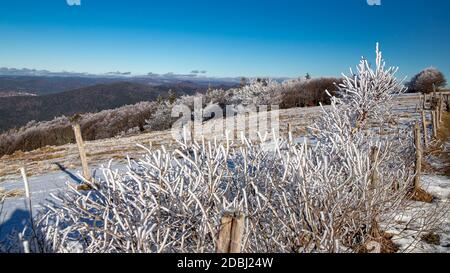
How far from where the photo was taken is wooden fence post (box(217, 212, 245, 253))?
103 inches

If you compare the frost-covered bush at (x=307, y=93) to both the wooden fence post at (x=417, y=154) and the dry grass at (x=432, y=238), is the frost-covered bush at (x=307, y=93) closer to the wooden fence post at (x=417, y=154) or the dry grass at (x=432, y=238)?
the wooden fence post at (x=417, y=154)

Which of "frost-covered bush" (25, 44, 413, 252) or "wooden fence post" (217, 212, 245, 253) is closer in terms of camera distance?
"wooden fence post" (217, 212, 245, 253)

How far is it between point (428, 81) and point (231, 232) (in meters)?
74.9

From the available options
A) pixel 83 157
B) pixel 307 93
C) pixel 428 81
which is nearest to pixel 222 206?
pixel 83 157

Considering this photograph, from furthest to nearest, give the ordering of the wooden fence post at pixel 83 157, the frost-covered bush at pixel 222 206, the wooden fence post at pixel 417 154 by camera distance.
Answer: the wooden fence post at pixel 83 157, the wooden fence post at pixel 417 154, the frost-covered bush at pixel 222 206

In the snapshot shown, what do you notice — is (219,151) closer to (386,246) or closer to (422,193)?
(386,246)

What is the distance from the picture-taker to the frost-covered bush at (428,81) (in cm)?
6412

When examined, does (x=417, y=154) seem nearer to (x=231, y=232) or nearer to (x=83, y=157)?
(x=231, y=232)

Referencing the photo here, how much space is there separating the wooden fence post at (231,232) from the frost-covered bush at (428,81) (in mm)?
71926

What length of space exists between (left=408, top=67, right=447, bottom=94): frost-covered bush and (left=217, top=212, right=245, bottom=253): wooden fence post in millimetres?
71926

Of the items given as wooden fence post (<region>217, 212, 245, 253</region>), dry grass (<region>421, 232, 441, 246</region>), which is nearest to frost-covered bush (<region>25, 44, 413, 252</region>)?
wooden fence post (<region>217, 212, 245, 253</region>)

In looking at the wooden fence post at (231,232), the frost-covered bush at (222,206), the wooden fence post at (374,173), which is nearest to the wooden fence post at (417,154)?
the wooden fence post at (374,173)

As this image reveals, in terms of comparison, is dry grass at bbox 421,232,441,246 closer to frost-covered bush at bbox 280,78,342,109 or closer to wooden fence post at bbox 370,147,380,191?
wooden fence post at bbox 370,147,380,191
